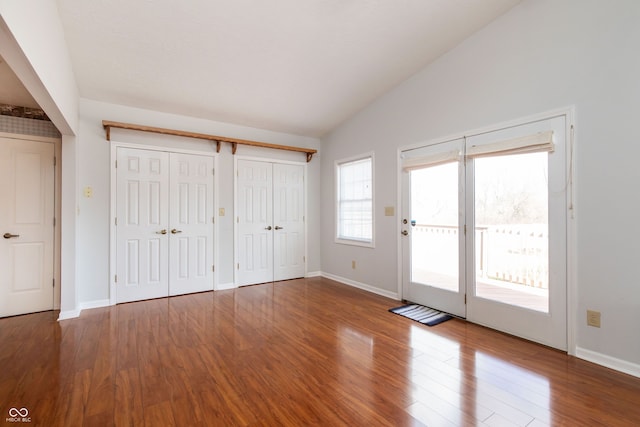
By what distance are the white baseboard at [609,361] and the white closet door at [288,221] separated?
13.4 feet

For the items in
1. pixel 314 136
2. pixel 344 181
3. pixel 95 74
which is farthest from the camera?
pixel 314 136

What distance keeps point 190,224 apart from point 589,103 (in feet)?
16.0

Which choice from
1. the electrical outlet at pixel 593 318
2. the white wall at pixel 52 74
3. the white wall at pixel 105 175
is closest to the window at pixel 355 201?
the white wall at pixel 105 175

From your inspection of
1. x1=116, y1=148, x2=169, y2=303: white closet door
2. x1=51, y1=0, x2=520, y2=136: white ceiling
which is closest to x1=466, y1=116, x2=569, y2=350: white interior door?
x1=51, y1=0, x2=520, y2=136: white ceiling

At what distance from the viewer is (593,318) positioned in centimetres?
246

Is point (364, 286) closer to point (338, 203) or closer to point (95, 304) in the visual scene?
point (338, 203)

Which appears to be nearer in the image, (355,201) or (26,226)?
(26,226)

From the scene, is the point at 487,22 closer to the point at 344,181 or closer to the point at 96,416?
the point at 344,181

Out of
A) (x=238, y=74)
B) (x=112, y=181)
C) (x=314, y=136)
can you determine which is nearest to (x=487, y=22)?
(x=238, y=74)

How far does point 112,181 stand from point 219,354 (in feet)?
9.60

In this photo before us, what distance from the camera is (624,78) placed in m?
2.30

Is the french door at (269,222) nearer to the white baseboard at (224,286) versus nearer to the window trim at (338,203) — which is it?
the white baseboard at (224,286)

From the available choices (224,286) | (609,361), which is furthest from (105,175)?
(609,361)

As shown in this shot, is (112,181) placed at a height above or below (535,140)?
below
